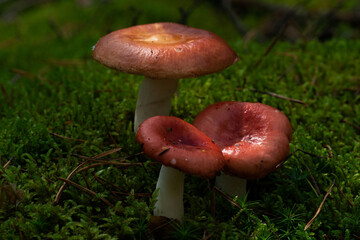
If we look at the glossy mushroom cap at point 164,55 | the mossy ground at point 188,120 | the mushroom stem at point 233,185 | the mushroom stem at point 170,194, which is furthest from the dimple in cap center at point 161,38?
the mushroom stem at point 233,185

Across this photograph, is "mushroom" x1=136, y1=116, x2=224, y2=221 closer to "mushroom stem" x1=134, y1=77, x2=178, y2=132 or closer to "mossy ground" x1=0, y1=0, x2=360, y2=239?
"mossy ground" x1=0, y1=0, x2=360, y2=239

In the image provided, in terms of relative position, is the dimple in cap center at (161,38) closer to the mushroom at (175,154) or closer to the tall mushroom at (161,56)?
the tall mushroom at (161,56)

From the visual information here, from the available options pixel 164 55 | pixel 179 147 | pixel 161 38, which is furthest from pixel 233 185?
pixel 161 38

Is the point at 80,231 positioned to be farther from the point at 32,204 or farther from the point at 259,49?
the point at 259,49

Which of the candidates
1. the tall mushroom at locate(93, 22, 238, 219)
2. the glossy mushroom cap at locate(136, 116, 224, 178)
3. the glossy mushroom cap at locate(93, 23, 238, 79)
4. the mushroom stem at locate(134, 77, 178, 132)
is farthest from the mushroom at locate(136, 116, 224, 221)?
the mushroom stem at locate(134, 77, 178, 132)

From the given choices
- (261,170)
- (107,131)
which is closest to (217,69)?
(261,170)

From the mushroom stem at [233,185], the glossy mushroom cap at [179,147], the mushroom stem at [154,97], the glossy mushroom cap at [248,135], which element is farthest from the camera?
the mushroom stem at [154,97]

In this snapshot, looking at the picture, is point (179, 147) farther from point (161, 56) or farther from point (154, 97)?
point (154, 97)
